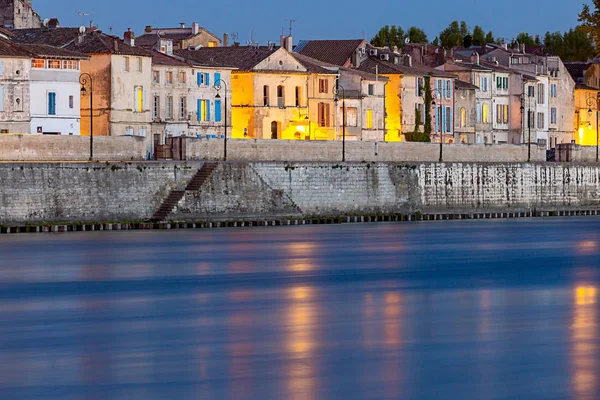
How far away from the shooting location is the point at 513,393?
66.1ft

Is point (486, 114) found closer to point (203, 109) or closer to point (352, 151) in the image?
point (203, 109)

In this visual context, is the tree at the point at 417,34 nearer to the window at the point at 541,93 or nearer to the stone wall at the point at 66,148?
the window at the point at 541,93

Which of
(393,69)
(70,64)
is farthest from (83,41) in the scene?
(393,69)

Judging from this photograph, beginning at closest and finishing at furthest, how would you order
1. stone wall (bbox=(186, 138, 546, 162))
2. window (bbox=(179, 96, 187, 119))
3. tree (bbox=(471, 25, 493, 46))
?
stone wall (bbox=(186, 138, 546, 162)) → window (bbox=(179, 96, 187, 119)) → tree (bbox=(471, 25, 493, 46))

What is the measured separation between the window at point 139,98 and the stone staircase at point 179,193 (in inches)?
567

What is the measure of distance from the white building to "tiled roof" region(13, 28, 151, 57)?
1.71 metres

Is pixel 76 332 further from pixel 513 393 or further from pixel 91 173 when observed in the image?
pixel 91 173

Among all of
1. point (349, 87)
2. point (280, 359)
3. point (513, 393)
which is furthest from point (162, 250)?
point (349, 87)

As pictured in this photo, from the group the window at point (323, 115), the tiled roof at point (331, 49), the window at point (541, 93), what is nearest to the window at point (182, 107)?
the window at point (323, 115)

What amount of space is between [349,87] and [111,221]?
30265 millimetres

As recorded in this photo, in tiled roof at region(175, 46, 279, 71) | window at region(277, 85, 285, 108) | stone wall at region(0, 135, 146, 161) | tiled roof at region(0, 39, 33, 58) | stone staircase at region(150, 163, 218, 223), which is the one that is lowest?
stone staircase at region(150, 163, 218, 223)

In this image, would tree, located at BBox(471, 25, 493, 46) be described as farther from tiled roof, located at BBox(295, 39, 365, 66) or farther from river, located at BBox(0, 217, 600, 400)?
river, located at BBox(0, 217, 600, 400)

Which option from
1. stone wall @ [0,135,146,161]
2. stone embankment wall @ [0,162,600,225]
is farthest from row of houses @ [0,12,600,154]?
stone embankment wall @ [0,162,600,225]

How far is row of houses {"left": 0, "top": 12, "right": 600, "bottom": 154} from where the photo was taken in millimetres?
68562
